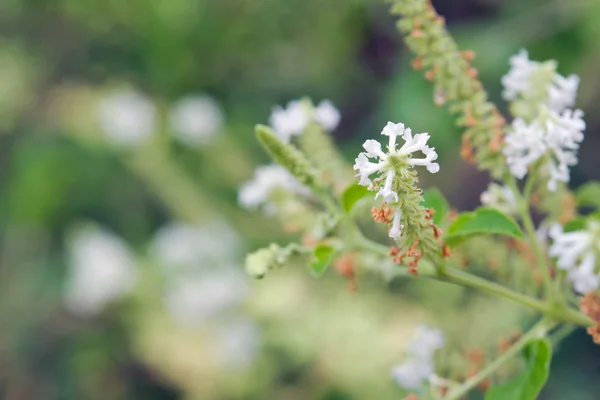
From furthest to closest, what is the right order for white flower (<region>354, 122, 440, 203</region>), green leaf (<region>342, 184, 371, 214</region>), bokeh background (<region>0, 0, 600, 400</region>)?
bokeh background (<region>0, 0, 600, 400</region>)
green leaf (<region>342, 184, 371, 214</region>)
white flower (<region>354, 122, 440, 203</region>)

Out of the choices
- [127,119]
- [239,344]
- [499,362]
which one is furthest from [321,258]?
[127,119]

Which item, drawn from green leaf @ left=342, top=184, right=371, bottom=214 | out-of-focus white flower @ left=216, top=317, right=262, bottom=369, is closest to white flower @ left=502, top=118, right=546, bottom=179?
green leaf @ left=342, top=184, right=371, bottom=214

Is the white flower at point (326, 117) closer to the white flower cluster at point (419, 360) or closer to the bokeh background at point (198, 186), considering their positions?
the white flower cluster at point (419, 360)

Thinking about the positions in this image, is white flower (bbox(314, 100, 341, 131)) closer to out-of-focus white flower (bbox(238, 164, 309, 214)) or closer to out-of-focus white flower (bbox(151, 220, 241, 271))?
out-of-focus white flower (bbox(238, 164, 309, 214))

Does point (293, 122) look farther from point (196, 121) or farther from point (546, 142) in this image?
point (196, 121)

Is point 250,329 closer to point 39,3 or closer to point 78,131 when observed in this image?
point 78,131
